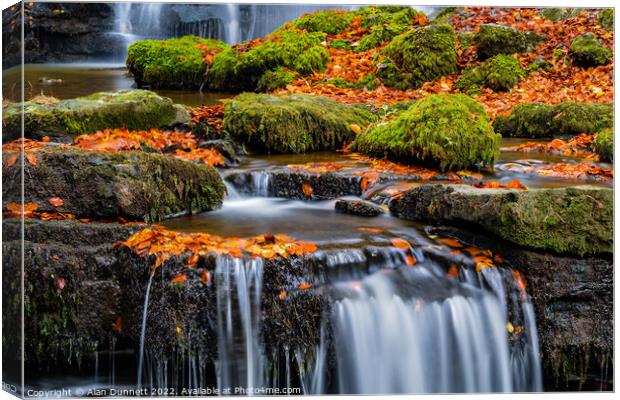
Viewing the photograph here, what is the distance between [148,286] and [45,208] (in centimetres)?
93

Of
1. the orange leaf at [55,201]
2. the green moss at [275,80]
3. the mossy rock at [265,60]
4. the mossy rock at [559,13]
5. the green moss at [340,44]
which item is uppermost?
the mossy rock at [559,13]

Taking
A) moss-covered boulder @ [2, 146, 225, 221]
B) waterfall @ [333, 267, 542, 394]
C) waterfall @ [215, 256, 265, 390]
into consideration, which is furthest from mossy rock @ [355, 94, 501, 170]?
waterfall @ [215, 256, 265, 390]

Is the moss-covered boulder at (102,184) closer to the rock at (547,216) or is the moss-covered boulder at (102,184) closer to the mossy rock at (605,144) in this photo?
the rock at (547,216)

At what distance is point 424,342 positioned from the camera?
4.08 meters

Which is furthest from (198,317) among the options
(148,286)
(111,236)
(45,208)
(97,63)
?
(97,63)

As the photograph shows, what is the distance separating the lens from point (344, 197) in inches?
207

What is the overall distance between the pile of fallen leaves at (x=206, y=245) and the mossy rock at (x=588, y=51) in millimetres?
2782

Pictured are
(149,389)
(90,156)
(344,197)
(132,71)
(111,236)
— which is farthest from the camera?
(132,71)

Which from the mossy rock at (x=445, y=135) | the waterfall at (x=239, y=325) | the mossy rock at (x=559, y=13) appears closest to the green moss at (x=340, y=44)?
the mossy rock at (x=445, y=135)

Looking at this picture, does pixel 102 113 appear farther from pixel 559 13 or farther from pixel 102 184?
pixel 559 13

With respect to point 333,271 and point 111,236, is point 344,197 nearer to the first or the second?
point 333,271

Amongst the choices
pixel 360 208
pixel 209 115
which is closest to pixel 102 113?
pixel 209 115

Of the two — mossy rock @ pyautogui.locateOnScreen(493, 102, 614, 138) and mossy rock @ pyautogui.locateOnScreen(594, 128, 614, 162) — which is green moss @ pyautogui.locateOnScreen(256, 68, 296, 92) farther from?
mossy rock @ pyautogui.locateOnScreen(594, 128, 614, 162)

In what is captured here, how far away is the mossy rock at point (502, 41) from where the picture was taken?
5.96m
